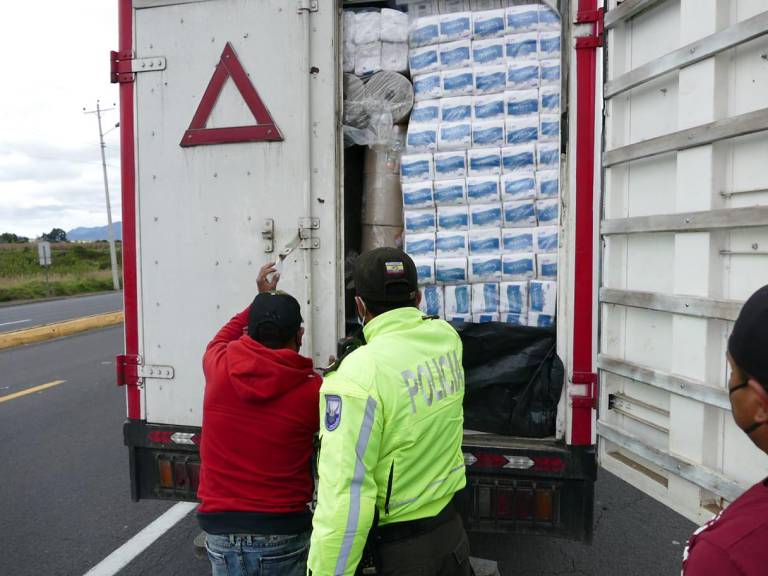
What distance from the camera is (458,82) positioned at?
3000 millimetres

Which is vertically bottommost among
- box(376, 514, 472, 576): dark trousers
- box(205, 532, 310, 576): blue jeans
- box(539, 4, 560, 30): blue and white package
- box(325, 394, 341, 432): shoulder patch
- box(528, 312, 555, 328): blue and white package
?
box(205, 532, 310, 576): blue jeans

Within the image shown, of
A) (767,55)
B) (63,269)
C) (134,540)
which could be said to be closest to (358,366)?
(767,55)

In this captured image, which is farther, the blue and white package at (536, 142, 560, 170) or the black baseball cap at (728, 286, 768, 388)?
the blue and white package at (536, 142, 560, 170)

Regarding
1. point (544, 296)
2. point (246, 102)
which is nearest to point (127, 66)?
point (246, 102)

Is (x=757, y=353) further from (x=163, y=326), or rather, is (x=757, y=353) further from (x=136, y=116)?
(x=136, y=116)

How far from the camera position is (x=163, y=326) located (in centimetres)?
314

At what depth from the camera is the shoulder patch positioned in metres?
1.70

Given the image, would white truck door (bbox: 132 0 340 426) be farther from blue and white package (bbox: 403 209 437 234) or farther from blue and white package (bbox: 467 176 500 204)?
blue and white package (bbox: 467 176 500 204)

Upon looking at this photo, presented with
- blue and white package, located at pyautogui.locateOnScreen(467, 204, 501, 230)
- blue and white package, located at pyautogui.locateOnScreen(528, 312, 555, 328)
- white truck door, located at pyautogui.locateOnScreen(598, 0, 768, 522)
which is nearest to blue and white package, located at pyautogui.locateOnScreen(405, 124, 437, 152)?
blue and white package, located at pyautogui.locateOnScreen(467, 204, 501, 230)

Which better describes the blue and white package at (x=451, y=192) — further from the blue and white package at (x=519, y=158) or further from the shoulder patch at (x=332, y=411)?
the shoulder patch at (x=332, y=411)

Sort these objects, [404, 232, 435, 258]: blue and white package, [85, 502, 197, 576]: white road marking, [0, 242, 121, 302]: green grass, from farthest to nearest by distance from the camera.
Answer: [0, 242, 121, 302]: green grass, [85, 502, 197, 576]: white road marking, [404, 232, 435, 258]: blue and white package

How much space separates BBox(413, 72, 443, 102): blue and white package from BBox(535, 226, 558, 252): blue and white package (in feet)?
2.78

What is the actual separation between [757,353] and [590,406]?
1.76 metres

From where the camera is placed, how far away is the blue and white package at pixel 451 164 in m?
2.98
